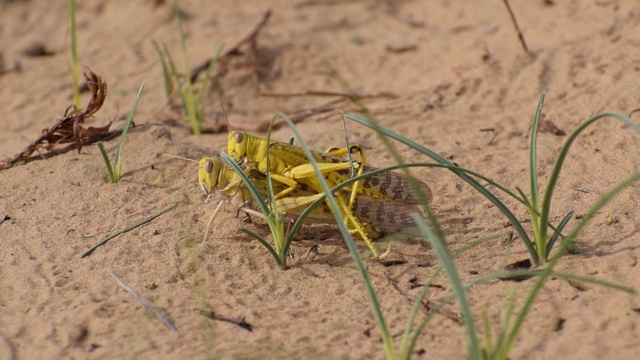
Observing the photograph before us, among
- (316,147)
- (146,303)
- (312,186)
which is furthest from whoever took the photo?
(316,147)

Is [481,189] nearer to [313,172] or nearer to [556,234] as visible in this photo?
[556,234]

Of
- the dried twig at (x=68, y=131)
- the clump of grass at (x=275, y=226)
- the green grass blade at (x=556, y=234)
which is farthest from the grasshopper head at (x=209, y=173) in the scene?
the green grass blade at (x=556, y=234)

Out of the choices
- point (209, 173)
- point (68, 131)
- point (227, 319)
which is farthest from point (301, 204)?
point (68, 131)

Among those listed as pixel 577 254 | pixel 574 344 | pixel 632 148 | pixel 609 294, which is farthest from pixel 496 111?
pixel 574 344

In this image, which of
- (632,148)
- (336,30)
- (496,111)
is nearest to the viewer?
(632,148)

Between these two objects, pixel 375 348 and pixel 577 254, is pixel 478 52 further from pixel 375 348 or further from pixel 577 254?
pixel 375 348

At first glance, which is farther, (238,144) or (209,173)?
(238,144)

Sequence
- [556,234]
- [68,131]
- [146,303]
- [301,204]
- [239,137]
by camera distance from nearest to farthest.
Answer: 1. [146,303]
2. [556,234]
3. [301,204]
4. [239,137]
5. [68,131]
